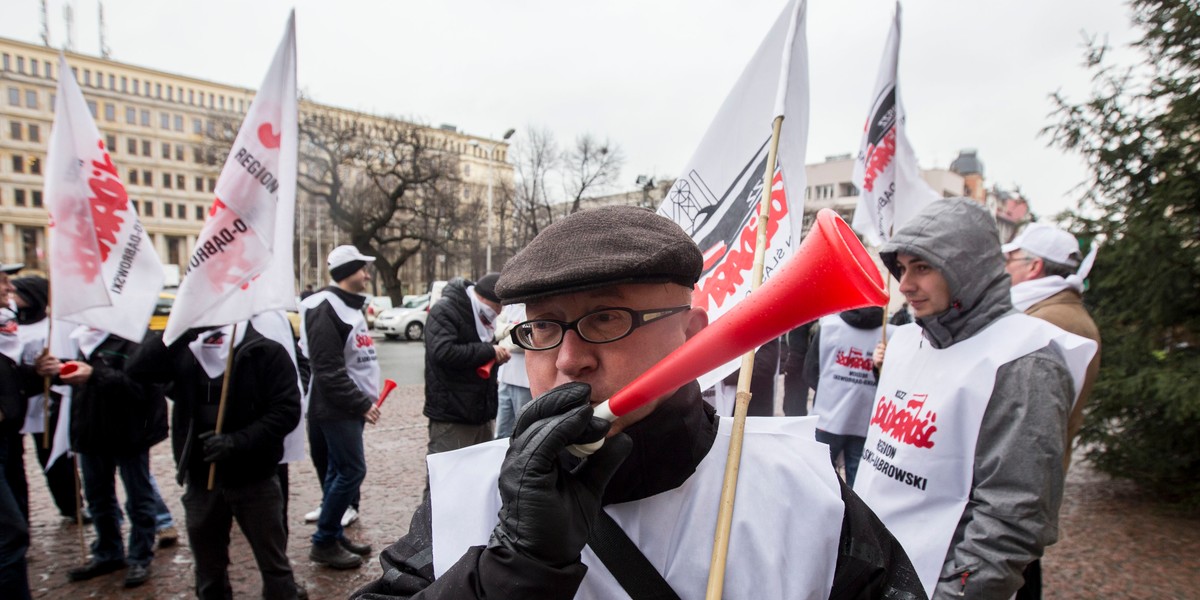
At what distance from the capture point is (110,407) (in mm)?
4281

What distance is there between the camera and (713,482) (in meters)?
1.33

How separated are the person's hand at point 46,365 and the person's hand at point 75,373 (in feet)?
0.13

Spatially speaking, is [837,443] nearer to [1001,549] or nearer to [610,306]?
[1001,549]

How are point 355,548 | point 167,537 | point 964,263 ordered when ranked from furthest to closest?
1. point 167,537
2. point 355,548
3. point 964,263

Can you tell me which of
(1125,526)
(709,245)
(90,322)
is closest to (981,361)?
(709,245)

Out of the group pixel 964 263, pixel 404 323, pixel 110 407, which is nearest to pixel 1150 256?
pixel 964 263

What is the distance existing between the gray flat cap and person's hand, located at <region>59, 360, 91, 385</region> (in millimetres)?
4103

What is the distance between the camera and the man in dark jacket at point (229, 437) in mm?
3500

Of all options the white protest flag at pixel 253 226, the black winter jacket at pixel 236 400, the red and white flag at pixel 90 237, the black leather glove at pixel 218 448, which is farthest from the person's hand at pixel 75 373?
the black leather glove at pixel 218 448

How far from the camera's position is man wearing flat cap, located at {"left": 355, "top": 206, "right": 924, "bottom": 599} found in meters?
1.22

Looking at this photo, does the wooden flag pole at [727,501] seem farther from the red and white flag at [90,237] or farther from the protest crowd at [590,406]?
the red and white flag at [90,237]

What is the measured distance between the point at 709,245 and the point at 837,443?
115 inches

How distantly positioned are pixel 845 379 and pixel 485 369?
2720mm

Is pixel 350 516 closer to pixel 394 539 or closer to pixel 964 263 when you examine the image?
pixel 394 539
